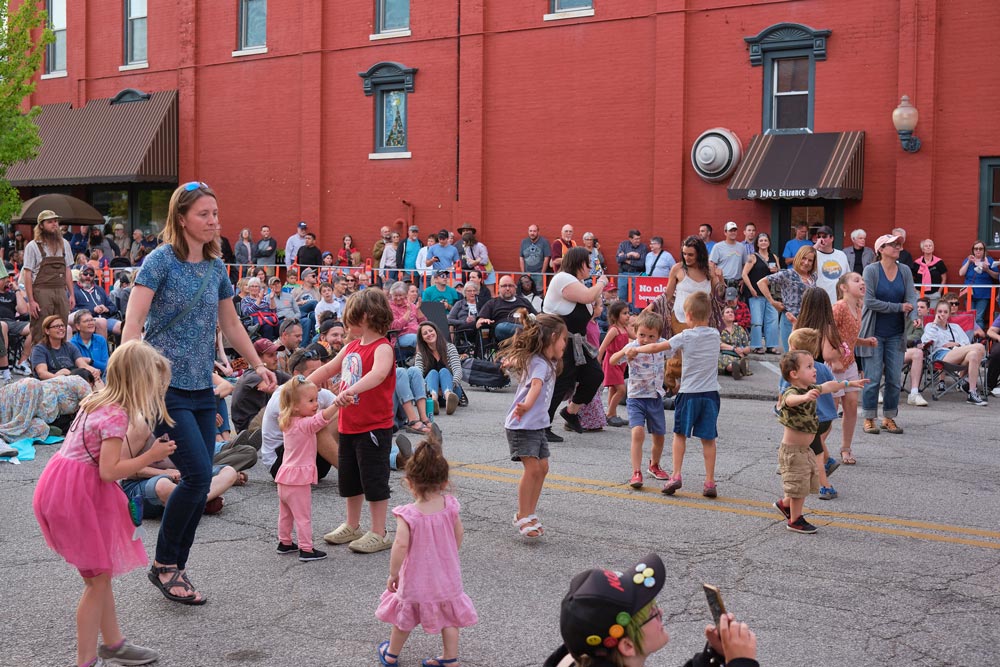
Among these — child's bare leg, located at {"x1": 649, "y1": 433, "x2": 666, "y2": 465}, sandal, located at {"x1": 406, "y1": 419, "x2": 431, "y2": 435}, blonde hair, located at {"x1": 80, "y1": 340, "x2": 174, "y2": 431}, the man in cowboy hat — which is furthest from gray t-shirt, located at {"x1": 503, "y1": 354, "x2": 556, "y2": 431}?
the man in cowboy hat

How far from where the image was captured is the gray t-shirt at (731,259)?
18797 millimetres

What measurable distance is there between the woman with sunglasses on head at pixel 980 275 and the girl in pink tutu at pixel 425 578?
1333cm

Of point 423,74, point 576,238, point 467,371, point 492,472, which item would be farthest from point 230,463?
point 423,74

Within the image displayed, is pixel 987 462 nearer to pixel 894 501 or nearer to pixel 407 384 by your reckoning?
pixel 894 501

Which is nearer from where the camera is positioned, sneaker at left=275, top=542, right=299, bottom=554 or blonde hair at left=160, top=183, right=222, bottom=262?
blonde hair at left=160, top=183, right=222, bottom=262

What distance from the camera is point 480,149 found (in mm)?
23781

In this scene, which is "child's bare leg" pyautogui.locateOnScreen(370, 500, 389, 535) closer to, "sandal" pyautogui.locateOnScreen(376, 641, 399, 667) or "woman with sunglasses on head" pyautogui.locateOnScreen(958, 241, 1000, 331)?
"sandal" pyautogui.locateOnScreen(376, 641, 399, 667)

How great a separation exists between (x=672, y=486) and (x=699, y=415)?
1.87 feet

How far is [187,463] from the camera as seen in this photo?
5.56 meters

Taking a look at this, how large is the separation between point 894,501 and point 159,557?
17.4 ft

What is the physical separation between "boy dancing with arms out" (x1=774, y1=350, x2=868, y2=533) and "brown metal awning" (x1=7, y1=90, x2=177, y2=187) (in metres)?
23.3

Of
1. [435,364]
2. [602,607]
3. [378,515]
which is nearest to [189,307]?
[378,515]

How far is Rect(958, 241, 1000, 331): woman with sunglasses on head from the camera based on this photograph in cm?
1697

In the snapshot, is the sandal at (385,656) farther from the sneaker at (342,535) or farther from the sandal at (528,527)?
the sandal at (528,527)
